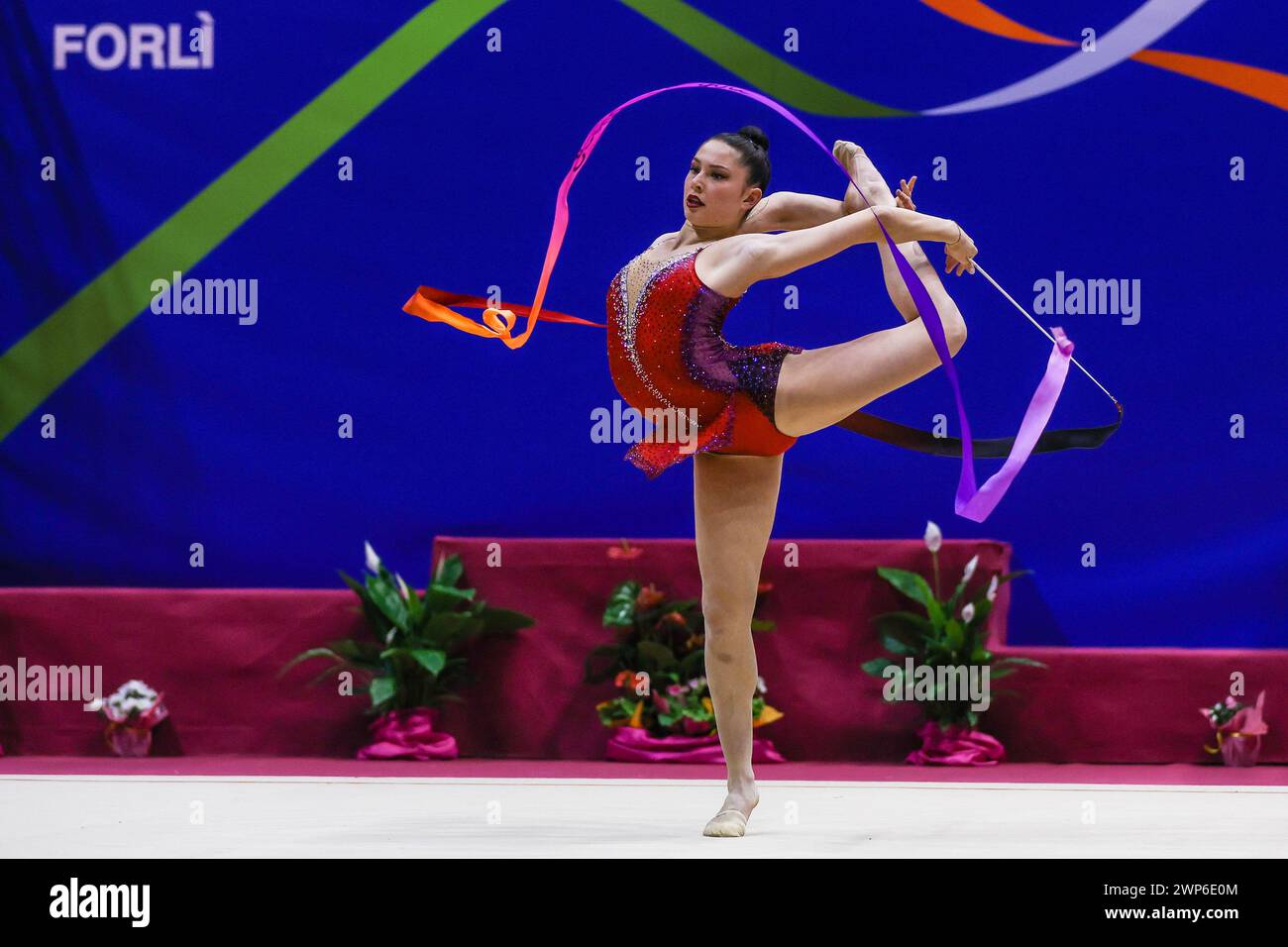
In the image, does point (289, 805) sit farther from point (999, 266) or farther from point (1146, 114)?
point (1146, 114)

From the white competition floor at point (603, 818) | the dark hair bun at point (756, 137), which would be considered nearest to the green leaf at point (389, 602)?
the white competition floor at point (603, 818)

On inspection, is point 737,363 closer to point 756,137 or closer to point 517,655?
point 756,137

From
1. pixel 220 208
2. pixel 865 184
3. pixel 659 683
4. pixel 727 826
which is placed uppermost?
pixel 220 208

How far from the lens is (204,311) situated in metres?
6.22

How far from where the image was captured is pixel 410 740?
5.52 meters

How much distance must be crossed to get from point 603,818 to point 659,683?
1.65m

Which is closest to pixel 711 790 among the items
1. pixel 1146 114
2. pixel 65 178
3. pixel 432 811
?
pixel 432 811

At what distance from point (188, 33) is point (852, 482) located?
125 inches

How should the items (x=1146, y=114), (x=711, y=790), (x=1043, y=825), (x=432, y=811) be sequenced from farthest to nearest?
(x=1146, y=114) → (x=711, y=790) → (x=432, y=811) → (x=1043, y=825)

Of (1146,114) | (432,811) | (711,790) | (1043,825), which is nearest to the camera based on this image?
(1043,825)

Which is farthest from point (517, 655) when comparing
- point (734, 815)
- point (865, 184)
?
point (865, 184)

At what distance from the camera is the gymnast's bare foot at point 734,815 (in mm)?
3484

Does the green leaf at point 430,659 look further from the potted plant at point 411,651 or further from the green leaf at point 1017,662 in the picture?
the green leaf at point 1017,662

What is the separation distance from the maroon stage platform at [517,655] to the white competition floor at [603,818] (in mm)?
707
